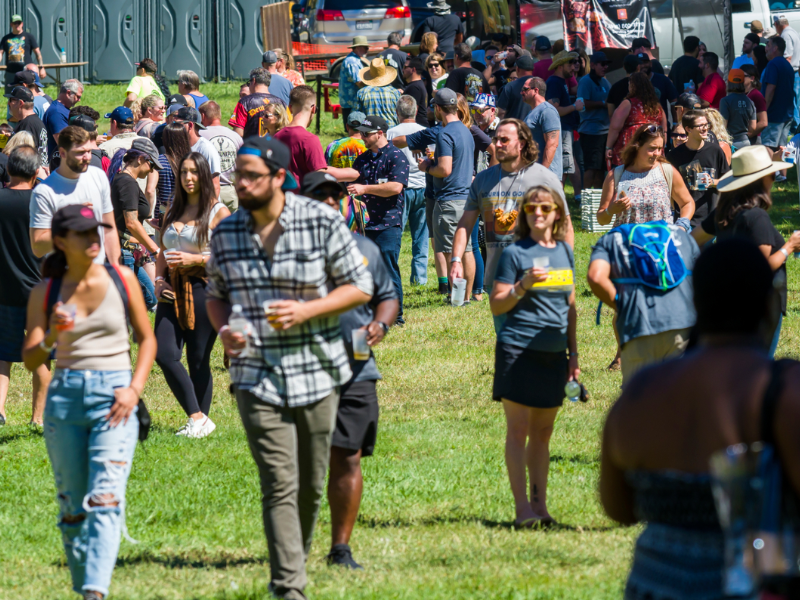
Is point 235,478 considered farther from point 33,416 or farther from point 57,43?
point 57,43

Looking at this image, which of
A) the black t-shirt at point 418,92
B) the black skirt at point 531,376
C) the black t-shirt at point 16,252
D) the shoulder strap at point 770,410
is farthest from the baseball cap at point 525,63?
the shoulder strap at point 770,410

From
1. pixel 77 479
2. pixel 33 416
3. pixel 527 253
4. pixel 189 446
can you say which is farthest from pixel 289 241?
pixel 33 416

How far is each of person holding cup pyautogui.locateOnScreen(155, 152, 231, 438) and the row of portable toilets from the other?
21007 millimetres

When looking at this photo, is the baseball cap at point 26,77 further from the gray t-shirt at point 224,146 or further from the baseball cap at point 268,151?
the baseball cap at point 268,151

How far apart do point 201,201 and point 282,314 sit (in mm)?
3305

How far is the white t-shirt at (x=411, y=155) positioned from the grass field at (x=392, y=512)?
9.12ft

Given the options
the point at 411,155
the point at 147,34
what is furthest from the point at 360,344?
the point at 147,34

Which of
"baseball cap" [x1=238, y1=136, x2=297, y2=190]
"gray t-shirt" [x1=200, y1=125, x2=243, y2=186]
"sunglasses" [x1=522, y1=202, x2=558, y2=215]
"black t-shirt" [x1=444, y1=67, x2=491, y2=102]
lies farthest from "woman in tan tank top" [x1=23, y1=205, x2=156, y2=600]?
"black t-shirt" [x1=444, y1=67, x2=491, y2=102]

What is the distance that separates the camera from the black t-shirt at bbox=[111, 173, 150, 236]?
9.30 m

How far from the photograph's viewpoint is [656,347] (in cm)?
552

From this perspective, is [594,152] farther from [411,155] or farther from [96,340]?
[96,340]

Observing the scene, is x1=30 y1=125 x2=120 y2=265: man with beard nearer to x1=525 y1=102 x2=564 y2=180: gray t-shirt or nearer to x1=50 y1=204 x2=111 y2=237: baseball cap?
x1=50 y1=204 x2=111 y2=237: baseball cap

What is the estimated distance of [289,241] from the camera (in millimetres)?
4156

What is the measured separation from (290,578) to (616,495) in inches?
70.8
